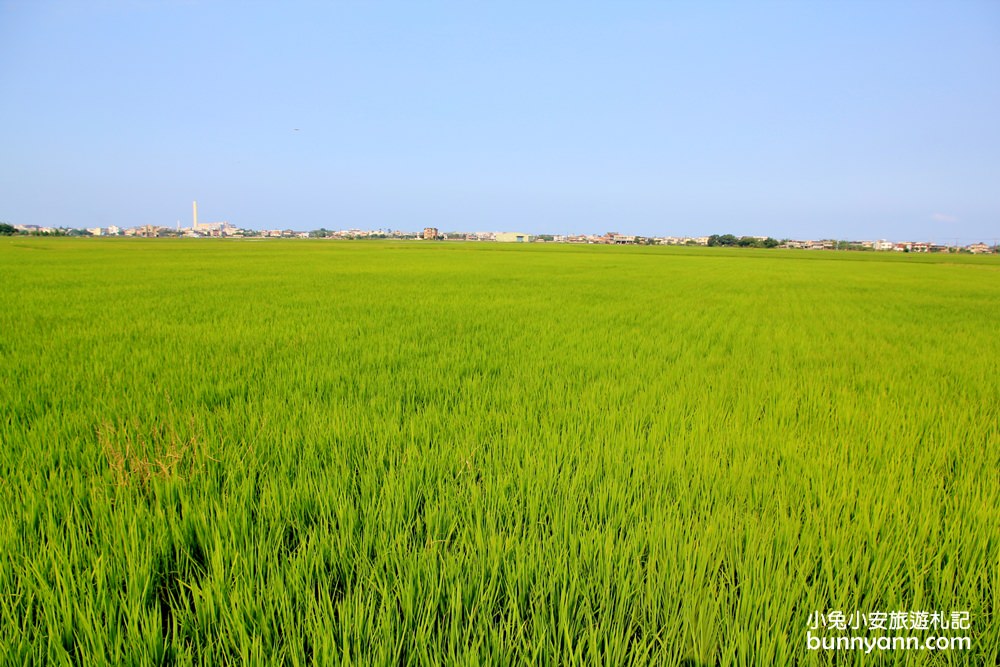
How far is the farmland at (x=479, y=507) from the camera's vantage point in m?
1.16

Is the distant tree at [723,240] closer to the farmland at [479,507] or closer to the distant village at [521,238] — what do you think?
the distant village at [521,238]

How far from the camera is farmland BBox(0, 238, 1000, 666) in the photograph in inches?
45.5

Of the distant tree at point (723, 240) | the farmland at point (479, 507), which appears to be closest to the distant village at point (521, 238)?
the distant tree at point (723, 240)

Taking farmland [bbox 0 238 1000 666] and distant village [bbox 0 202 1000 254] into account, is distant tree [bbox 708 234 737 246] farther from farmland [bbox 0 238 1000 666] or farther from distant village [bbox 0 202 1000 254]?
farmland [bbox 0 238 1000 666]

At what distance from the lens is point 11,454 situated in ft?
6.86

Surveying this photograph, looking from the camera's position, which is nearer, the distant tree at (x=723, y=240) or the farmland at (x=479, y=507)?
the farmland at (x=479, y=507)

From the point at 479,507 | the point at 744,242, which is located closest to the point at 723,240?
the point at 744,242

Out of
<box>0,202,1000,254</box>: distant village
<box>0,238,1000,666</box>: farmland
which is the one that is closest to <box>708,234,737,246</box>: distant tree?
<box>0,202,1000,254</box>: distant village

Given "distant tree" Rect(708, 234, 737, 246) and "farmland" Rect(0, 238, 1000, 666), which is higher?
"distant tree" Rect(708, 234, 737, 246)

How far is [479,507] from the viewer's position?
1.69 metres

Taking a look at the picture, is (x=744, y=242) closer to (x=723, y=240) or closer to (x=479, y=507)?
(x=723, y=240)

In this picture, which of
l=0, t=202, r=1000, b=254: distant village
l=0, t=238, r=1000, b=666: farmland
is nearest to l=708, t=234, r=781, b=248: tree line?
l=0, t=202, r=1000, b=254: distant village

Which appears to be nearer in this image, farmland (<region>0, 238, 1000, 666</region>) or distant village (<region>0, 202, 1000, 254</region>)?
farmland (<region>0, 238, 1000, 666</region>)

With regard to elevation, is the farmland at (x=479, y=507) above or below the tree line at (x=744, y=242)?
below
